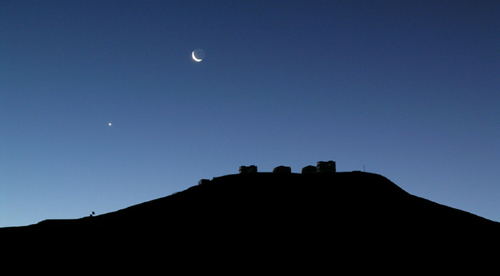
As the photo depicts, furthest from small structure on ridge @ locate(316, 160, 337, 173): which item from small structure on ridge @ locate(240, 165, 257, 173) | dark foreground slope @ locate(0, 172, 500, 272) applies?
small structure on ridge @ locate(240, 165, 257, 173)

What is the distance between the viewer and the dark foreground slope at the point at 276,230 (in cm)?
3575

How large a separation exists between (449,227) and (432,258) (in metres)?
7.12

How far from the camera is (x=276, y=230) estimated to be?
39.8 meters

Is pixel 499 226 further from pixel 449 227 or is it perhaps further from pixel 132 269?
pixel 132 269

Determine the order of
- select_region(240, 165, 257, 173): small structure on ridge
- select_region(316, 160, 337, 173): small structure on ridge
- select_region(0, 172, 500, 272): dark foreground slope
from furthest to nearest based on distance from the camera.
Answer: select_region(316, 160, 337, 173): small structure on ridge, select_region(240, 165, 257, 173): small structure on ridge, select_region(0, 172, 500, 272): dark foreground slope

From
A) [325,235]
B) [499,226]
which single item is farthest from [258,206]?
[499,226]

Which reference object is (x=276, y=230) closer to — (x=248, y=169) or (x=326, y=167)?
(x=248, y=169)

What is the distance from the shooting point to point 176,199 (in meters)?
45.6

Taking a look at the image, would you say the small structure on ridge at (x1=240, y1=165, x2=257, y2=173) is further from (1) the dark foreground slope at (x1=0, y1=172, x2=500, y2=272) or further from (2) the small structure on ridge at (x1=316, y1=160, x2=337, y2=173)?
(2) the small structure on ridge at (x1=316, y1=160, x2=337, y2=173)

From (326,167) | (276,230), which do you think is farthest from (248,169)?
(276,230)

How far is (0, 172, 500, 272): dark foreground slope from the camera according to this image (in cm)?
3575

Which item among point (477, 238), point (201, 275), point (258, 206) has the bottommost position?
point (201, 275)

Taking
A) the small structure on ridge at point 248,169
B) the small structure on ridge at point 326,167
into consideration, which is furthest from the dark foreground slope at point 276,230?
the small structure on ridge at point 248,169

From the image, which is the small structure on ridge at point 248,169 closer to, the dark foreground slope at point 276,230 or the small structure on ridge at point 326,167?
the dark foreground slope at point 276,230
